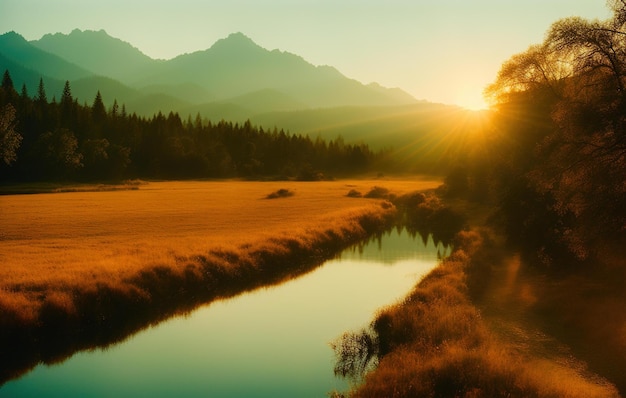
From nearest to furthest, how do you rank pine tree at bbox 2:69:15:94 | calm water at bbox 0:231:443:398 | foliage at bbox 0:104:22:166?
calm water at bbox 0:231:443:398 < foliage at bbox 0:104:22:166 < pine tree at bbox 2:69:15:94

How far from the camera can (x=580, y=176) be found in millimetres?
19703

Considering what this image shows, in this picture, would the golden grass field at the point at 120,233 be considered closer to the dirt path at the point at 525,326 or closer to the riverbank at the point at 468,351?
the riverbank at the point at 468,351

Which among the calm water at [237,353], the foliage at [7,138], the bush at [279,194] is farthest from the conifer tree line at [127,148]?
the calm water at [237,353]

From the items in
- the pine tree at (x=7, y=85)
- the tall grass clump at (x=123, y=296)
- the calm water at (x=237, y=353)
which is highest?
the pine tree at (x=7, y=85)

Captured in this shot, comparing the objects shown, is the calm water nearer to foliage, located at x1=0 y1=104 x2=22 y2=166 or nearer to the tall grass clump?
the tall grass clump

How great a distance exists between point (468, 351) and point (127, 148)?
381ft

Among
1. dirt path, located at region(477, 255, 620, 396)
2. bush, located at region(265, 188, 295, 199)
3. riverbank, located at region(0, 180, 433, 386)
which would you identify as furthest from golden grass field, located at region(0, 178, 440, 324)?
dirt path, located at region(477, 255, 620, 396)

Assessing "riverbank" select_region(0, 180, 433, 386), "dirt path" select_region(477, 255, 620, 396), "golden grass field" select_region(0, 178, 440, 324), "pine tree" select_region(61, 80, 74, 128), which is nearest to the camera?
"dirt path" select_region(477, 255, 620, 396)

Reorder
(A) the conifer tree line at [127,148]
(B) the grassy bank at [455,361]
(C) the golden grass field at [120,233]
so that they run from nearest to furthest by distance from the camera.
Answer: (B) the grassy bank at [455,361] → (C) the golden grass field at [120,233] → (A) the conifer tree line at [127,148]

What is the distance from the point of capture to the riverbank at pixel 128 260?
20281 mm

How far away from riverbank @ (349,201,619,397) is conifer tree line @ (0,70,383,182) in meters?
96.1

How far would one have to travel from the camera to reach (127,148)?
388ft

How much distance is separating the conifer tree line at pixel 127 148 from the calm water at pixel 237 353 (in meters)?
87.9

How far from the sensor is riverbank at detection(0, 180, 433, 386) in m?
20.3
